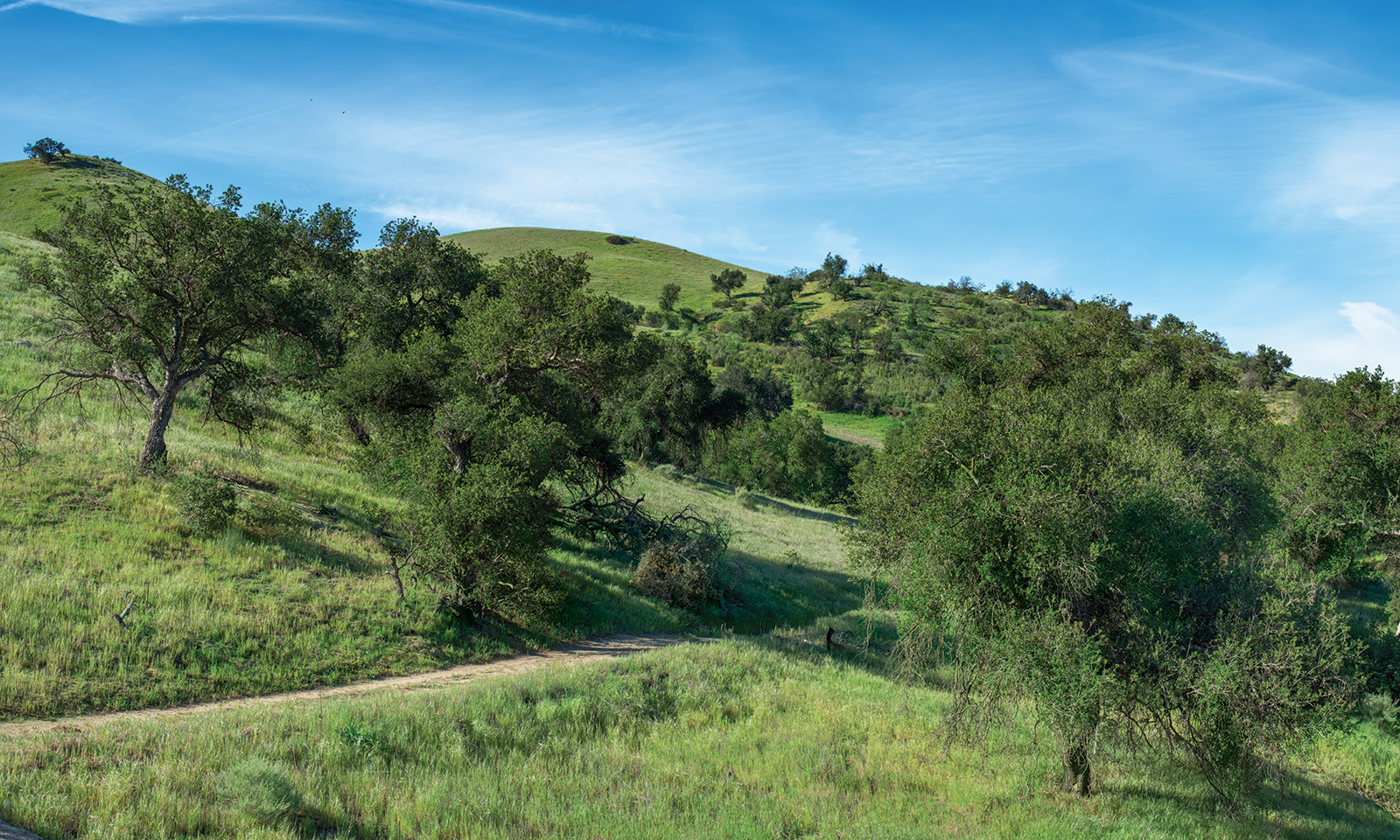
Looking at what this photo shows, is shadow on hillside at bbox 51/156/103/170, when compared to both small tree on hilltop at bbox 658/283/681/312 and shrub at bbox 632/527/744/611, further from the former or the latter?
shrub at bbox 632/527/744/611

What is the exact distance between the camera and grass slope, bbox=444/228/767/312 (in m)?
131

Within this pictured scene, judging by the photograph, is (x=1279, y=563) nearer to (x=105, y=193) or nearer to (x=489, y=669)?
(x=489, y=669)

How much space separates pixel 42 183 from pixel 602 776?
111 meters

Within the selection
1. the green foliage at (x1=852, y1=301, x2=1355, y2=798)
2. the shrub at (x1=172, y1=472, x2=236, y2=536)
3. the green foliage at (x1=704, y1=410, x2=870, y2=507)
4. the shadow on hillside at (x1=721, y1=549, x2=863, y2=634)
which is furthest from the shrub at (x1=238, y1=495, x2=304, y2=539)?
the green foliage at (x1=704, y1=410, x2=870, y2=507)

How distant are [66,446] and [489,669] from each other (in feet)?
45.6

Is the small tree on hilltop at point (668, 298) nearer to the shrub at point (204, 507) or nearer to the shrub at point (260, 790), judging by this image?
the shrub at point (204, 507)

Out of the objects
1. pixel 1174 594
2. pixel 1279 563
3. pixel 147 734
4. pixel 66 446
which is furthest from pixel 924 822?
pixel 66 446

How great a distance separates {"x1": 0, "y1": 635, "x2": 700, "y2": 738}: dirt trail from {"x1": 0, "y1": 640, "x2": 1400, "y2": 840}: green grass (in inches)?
44.6

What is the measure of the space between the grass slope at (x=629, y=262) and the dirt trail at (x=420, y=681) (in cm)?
10283

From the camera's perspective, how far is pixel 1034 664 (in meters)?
8.89

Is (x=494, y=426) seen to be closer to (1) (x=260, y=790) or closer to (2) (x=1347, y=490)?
(1) (x=260, y=790)

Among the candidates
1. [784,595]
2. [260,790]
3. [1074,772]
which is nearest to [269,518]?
[260,790]

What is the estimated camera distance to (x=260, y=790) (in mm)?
7348

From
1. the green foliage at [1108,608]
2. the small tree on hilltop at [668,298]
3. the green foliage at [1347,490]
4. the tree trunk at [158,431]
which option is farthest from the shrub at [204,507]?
the small tree on hilltop at [668,298]
